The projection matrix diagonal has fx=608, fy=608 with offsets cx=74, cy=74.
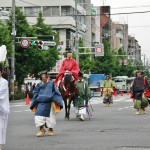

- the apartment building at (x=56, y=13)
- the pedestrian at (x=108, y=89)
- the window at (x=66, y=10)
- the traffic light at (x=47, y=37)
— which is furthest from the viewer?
the window at (x=66, y=10)

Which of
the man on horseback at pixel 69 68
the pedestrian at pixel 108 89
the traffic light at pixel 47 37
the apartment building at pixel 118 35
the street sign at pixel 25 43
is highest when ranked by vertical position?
the apartment building at pixel 118 35

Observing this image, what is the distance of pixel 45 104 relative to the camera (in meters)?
14.7

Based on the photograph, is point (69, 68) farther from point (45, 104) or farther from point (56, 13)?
point (56, 13)

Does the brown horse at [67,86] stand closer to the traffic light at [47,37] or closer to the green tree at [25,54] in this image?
the traffic light at [47,37]

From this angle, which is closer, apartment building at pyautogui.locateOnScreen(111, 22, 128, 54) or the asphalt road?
the asphalt road

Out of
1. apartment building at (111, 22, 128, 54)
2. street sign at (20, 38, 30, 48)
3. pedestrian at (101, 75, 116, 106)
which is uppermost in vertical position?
apartment building at (111, 22, 128, 54)

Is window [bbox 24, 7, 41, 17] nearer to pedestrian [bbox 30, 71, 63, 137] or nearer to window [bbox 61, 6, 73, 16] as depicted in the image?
window [bbox 61, 6, 73, 16]

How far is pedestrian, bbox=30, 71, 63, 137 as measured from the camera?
14641 millimetres

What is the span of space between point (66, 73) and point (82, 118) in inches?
67.7

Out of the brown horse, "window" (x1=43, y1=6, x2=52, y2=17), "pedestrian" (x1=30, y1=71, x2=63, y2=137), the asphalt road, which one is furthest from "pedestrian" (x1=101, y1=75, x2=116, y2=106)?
"window" (x1=43, y1=6, x2=52, y2=17)

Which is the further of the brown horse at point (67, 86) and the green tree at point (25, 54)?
the green tree at point (25, 54)

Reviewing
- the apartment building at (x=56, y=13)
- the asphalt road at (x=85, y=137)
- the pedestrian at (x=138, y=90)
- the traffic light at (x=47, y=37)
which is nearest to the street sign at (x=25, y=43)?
the traffic light at (x=47, y=37)

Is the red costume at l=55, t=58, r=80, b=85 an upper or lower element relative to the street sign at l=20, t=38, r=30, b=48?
lower

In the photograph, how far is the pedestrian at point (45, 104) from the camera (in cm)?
1464
